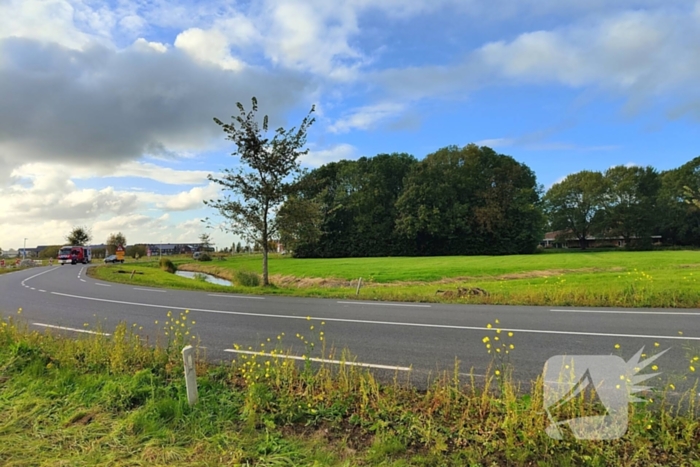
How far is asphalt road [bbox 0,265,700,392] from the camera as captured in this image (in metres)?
6.35

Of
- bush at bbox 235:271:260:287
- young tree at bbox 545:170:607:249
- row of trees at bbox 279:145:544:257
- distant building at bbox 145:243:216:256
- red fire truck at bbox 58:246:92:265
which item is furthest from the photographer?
distant building at bbox 145:243:216:256

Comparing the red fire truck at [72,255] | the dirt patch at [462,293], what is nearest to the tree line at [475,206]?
the red fire truck at [72,255]

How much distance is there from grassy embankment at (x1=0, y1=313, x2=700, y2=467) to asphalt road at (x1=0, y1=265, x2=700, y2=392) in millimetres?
1288

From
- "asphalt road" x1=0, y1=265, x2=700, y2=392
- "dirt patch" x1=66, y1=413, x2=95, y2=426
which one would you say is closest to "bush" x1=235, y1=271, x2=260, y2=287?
"asphalt road" x1=0, y1=265, x2=700, y2=392

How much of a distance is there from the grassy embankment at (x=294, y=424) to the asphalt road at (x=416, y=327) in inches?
50.7

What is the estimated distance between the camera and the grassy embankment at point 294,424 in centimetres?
325

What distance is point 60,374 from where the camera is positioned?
5.15 m

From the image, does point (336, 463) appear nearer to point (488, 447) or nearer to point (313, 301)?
point (488, 447)

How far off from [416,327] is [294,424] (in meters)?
5.46

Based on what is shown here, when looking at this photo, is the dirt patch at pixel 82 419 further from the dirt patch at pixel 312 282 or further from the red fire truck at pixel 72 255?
the red fire truck at pixel 72 255

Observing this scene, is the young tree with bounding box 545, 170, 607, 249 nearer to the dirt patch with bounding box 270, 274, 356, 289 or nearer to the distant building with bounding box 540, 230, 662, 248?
the distant building with bounding box 540, 230, 662, 248

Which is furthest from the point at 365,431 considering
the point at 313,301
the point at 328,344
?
the point at 313,301

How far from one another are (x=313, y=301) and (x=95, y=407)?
10187 millimetres

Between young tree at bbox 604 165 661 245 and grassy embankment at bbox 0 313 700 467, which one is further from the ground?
young tree at bbox 604 165 661 245
